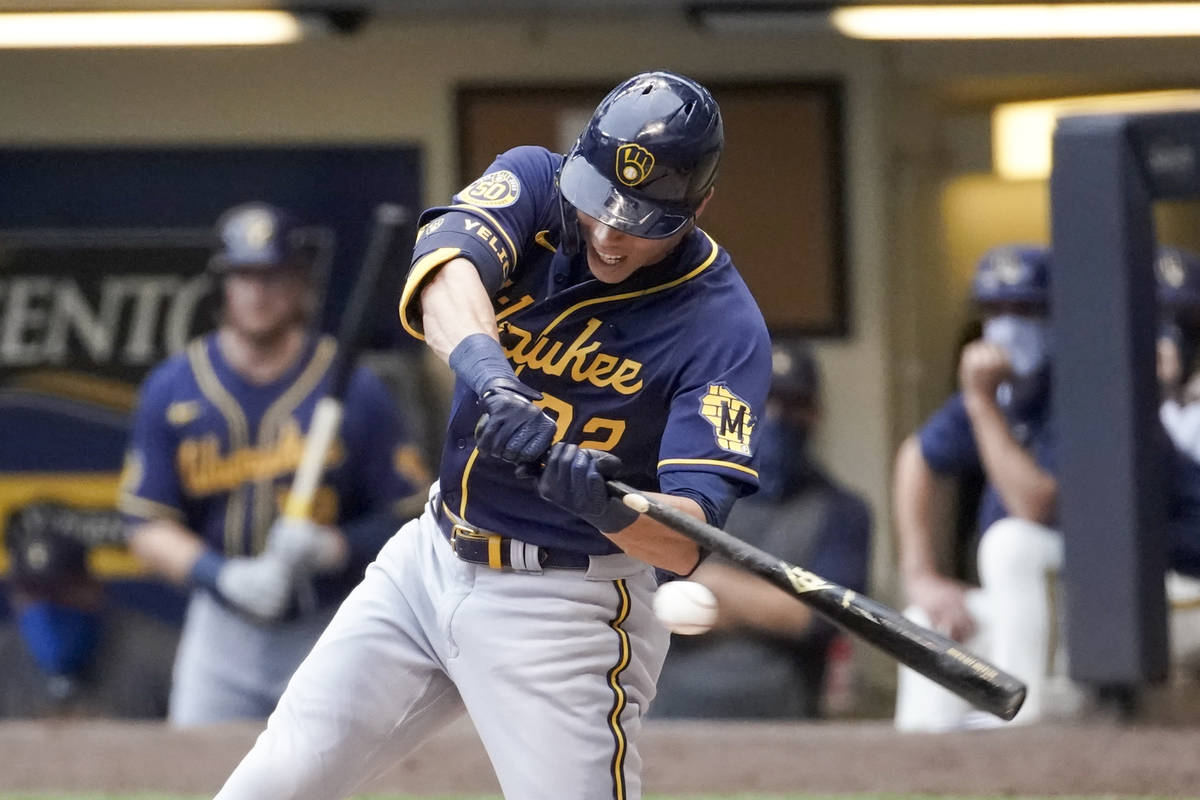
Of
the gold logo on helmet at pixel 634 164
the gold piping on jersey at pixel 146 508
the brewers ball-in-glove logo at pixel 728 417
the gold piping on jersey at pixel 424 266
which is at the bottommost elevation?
the gold piping on jersey at pixel 146 508

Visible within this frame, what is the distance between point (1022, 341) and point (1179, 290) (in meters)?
0.42

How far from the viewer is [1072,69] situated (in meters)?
5.95

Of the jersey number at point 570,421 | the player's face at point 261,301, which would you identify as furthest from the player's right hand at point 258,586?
the jersey number at point 570,421

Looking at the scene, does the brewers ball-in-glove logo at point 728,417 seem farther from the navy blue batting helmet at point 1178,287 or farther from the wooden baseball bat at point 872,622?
the navy blue batting helmet at point 1178,287

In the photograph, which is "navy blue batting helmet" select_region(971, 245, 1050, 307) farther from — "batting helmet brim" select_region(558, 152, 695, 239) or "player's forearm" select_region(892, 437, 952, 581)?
"batting helmet brim" select_region(558, 152, 695, 239)

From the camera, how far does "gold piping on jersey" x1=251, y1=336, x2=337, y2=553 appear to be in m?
4.70

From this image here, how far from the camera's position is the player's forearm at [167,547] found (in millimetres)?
4520

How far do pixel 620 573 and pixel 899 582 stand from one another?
361cm

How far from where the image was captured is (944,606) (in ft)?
14.6

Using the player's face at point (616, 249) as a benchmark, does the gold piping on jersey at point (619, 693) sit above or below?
below

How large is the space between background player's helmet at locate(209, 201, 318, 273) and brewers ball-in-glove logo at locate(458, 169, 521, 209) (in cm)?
234

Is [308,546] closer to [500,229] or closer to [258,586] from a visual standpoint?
[258,586]

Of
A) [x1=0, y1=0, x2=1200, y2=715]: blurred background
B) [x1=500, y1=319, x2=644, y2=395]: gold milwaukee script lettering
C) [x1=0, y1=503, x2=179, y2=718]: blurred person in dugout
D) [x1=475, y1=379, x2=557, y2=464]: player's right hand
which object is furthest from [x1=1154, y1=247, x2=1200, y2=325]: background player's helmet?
[x1=0, y1=503, x2=179, y2=718]: blurred person in dugout

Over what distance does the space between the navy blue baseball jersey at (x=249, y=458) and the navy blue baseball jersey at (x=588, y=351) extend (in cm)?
220
